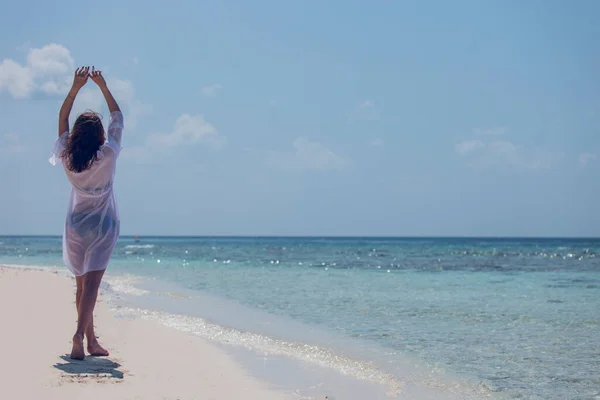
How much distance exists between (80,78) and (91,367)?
223 centimetres

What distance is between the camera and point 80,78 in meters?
5.04

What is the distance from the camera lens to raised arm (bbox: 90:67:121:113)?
5016 millimetres

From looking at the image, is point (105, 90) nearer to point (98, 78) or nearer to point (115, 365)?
point (98, 78)

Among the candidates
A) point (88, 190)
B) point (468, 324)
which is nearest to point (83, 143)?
point (88, 190)

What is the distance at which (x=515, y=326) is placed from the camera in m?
9.27

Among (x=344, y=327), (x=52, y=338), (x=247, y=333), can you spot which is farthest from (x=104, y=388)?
(x=344, y=327)

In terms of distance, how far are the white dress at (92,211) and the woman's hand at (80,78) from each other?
0.34 meters

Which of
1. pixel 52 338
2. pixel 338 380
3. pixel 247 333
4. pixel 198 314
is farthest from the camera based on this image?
pixel 198 314

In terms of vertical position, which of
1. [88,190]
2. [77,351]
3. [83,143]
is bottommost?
[77,351]

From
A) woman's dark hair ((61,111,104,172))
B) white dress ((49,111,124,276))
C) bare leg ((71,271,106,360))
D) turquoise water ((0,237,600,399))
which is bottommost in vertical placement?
turquoise water ((0,237,600,399))

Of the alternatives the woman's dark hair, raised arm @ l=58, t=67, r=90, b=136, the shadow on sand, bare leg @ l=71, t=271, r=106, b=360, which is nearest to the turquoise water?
the shadow on sand

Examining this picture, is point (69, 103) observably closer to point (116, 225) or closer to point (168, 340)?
point (116, 225)

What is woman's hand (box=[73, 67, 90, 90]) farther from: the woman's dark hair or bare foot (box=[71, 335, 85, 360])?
bare foot (box=[71, 335, 85, 360])

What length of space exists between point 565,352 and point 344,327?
2.82 metres
